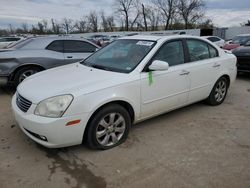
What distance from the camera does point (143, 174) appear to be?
9.32ft

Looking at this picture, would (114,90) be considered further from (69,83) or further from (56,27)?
(56,27)

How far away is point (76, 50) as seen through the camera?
7.14 m

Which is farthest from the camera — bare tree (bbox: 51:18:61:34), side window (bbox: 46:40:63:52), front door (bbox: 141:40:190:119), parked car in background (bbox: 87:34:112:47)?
bare tree (bbox: 51:18:61:34)

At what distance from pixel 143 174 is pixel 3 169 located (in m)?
1.72

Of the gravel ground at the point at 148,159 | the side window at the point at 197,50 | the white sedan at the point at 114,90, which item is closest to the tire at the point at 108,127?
the white sedan at the point at 114,90

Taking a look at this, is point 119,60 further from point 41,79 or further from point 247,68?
point 247,68

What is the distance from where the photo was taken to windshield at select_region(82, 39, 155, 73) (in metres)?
3.72

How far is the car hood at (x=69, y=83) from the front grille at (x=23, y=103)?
5 centimetres

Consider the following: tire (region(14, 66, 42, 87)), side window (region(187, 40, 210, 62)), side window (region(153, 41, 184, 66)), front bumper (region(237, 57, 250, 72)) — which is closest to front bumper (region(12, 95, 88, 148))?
side window (region(153, 41, 184, 66))

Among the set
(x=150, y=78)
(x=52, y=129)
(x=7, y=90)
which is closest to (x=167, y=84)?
(x=150, y=78)

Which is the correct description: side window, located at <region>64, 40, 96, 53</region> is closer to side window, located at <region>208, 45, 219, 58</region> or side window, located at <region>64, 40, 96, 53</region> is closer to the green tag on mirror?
side window, located at <region>208, 45, 219, 58</region>

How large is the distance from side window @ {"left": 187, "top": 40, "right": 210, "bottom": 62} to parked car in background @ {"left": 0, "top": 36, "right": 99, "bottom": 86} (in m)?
3.59

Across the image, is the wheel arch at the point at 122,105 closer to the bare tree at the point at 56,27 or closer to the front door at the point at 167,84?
the front door at the point at 167,84

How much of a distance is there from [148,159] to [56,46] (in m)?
4.90
